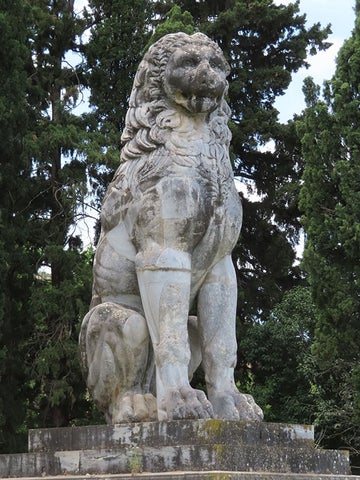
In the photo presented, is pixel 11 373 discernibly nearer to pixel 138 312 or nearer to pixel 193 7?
pixel 193 7

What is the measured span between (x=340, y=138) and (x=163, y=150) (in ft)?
45.3

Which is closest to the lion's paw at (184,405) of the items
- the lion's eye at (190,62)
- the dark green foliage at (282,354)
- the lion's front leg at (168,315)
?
the lion's front leg at (168,315)

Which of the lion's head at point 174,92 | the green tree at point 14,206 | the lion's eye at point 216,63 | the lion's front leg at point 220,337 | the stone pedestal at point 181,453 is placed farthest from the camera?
the green tree at point 14,206

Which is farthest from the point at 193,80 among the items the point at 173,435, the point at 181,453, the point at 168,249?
the point at 181,453

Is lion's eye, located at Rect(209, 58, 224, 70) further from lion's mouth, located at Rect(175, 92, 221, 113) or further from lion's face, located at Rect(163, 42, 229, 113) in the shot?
lion's mouth, located at Rect(175, 92, 221, 113)

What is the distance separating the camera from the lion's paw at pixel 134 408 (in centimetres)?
753

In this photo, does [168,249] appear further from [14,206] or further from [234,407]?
[14,206]

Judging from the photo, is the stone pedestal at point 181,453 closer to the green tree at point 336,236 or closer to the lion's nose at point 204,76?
the lion's nose at point 204,76

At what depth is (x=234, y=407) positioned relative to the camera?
24.8ft

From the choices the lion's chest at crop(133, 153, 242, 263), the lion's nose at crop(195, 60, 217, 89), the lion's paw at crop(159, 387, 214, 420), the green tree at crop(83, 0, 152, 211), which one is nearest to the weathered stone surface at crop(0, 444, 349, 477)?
the lion's paw at crop(159, 387, 214, 420)

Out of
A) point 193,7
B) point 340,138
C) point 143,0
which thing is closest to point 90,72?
point 143,0

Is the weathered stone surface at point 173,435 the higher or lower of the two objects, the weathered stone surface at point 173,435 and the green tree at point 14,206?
the lower

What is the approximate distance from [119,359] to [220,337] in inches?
29.0

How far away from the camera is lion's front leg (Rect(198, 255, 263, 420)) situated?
25.1 feet
